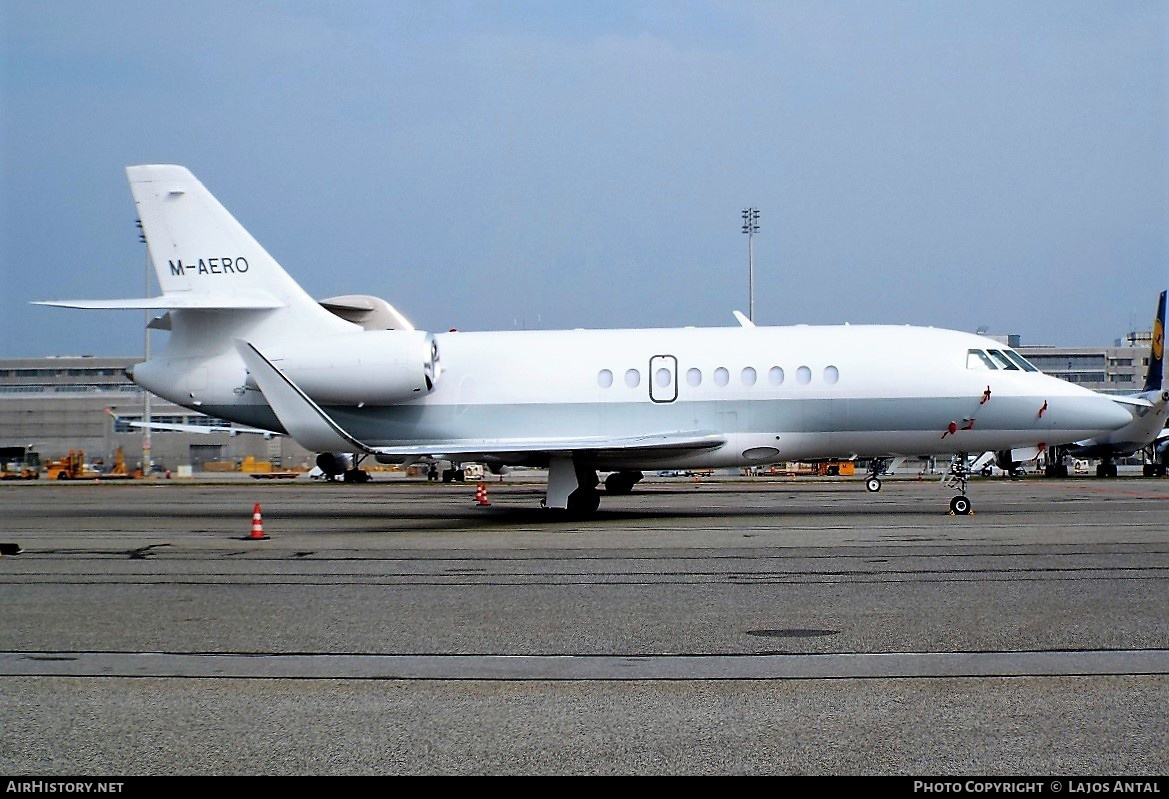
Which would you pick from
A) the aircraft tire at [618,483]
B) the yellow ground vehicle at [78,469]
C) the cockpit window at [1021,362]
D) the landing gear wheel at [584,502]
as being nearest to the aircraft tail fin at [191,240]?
the landing gear wheel at [584,502]

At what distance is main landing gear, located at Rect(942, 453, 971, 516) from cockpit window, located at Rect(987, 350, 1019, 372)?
1.91m

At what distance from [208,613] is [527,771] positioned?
20.1ft

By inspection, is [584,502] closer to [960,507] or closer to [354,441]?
[354,441]

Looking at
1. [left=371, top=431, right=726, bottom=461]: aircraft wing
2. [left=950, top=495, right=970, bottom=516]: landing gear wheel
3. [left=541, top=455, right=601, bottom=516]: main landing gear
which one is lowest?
[left=950, top=495, right=970, bottom=516]: landing gear wheel

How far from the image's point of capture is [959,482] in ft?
76.4

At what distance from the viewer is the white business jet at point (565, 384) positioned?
23.0 meters

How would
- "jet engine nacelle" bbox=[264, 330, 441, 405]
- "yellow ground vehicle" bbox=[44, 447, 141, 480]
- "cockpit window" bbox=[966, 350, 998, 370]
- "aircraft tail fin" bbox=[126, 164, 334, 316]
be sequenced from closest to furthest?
"cockpit window" bbox=[966, 350, 998, 370] → "jet engine nacelle" bbox=[264, 330, 441, 405] → "aircraft tail fin" bbox=[126, 164, 334, 316] → "yellow ground vehicle" bbox=[44, 447, 141, 480]

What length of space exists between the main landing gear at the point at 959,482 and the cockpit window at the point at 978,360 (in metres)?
1.78

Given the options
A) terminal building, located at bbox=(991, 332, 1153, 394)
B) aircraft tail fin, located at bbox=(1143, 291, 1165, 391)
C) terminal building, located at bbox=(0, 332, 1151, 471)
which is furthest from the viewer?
terminal building, located at bbox=(991, 332, 1153, 394)

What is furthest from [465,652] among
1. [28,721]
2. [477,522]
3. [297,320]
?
[297,320]

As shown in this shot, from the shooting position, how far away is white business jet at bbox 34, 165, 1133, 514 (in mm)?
22953

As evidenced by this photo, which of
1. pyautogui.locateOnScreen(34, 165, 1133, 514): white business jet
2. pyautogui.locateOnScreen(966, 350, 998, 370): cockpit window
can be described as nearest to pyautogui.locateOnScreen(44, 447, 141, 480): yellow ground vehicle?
pyautogui.locateOnScreen(34, 165, 1133, 514): white business jet

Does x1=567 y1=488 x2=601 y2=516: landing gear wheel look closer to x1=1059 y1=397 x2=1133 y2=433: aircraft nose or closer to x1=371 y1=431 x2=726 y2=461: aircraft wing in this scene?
x1=371 y1=431 x2=726 y2=461: aircraft wing
